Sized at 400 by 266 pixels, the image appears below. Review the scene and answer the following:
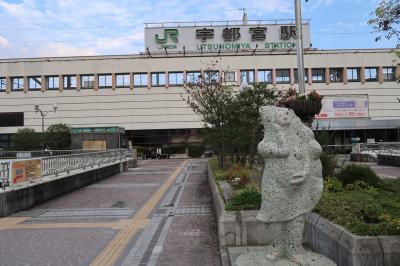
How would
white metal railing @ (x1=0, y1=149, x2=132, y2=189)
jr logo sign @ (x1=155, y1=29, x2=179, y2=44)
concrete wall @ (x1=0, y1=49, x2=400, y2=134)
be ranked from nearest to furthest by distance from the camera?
white metal railing @ (x1=0, y1=149, x2=132, y2=189) < jr logo sign @ (x1=155, y1=29, x2=179, y2=44) < concrete wall @ (x1=0, y1=49, x2=400, y2=134)

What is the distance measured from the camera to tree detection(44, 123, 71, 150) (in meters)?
54.9

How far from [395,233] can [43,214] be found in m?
8.91

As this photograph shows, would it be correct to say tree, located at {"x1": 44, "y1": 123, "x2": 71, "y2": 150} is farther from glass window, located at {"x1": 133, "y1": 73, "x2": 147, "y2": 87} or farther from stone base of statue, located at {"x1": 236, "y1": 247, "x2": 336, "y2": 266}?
stone base of statue, located at {"x1": 236, "y1": 247, "x2": 336, "y2": 266}

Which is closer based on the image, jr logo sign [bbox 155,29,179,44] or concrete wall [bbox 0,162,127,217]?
concrete wall [bbox 0,162,127,217]

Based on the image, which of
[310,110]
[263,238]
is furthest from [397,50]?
[263,238]

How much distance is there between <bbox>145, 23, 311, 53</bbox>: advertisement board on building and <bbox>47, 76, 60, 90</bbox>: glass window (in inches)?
533

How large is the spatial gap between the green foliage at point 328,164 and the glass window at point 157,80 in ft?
167

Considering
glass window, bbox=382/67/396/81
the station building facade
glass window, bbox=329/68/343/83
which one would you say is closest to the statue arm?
the station building facade

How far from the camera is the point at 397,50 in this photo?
8.37 m

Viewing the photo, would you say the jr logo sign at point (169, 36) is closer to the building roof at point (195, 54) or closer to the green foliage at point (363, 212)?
the building roof at point (195, 54)

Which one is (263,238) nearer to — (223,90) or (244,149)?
(244,149)

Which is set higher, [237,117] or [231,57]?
[231,57]

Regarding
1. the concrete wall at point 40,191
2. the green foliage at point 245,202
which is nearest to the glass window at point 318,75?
the concrete wall at point 40,191

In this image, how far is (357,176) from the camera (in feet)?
33.7
